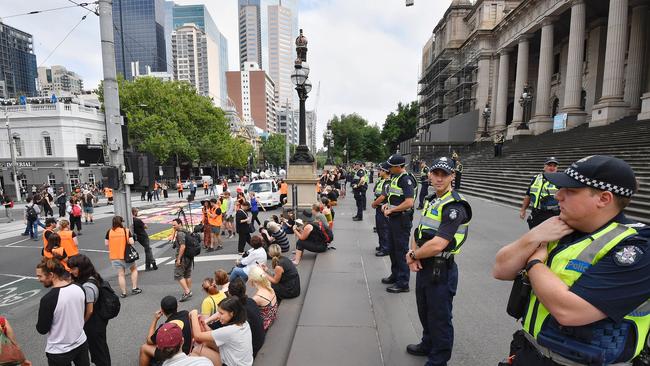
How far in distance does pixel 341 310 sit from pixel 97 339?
286cm

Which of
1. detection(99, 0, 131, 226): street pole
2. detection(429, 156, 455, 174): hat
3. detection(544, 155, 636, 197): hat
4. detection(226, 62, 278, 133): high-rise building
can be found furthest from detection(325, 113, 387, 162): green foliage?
detection(226, 62, 278, 133): high-rise building

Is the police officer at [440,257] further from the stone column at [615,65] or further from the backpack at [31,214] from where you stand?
the stone column at [615,65]

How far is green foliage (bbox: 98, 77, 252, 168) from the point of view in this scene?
110 feet

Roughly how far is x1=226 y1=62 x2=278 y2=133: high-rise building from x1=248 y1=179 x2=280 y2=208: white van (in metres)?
113

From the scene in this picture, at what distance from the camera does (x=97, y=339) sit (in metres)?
3.45

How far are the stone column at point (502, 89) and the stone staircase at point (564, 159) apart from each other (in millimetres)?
9894

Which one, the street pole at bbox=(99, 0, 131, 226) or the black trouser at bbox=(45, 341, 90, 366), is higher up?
the street pole at bbox=(99, 0, 131, 226)

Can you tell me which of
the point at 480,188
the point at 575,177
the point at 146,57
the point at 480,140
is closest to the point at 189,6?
the point at 146,57

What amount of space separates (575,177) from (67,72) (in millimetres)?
139733

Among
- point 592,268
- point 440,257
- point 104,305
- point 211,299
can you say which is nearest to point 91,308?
point 104,305

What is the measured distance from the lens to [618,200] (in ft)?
4.65

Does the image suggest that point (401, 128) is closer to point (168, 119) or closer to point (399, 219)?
point (168, 119)

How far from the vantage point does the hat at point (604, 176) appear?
1363 mm

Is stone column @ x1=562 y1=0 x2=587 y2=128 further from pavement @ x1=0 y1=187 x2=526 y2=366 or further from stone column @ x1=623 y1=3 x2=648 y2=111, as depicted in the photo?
pavement @ x1=0 y1=187 x2=526 y2=366
